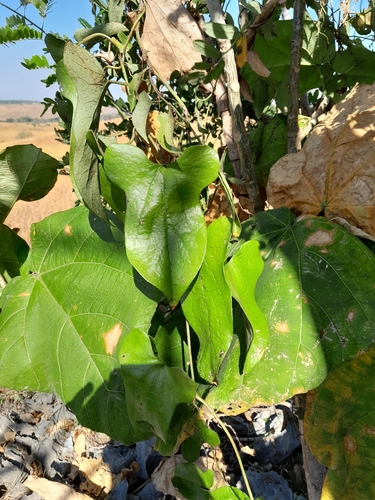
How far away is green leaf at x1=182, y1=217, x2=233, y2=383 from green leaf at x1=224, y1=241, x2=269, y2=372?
12 millimetres

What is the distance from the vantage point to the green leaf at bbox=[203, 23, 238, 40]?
0.58 meters

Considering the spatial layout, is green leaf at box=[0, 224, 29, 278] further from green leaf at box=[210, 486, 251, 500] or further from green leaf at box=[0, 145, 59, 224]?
green leaf at box=[210, 486, 251, 500]

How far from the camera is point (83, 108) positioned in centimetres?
45

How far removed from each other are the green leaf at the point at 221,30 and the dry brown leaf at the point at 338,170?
0.18 meters

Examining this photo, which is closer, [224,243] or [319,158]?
[224,243]

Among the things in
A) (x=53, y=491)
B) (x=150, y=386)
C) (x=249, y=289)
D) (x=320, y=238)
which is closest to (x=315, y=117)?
(x=320, y=238)

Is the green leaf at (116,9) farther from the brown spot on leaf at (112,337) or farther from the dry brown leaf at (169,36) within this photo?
the brown spot on leaf at (112,337)

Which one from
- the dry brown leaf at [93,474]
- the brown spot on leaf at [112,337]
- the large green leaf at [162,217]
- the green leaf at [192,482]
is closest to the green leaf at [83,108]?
the large green leaf at [162,217]

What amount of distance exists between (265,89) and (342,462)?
598mm

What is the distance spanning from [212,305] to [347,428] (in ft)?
0.82

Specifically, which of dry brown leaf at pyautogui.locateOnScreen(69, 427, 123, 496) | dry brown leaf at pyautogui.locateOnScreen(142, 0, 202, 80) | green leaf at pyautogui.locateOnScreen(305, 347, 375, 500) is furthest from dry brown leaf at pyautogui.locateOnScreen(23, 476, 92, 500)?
dry brown leaf at pyautogui.locateOnScreen(142, 0, 202, 80)

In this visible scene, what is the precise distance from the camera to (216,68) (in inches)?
24.6

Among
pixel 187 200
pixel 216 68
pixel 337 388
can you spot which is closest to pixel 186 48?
pixel 216 68

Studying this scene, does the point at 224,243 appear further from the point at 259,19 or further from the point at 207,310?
the point at 259,19
